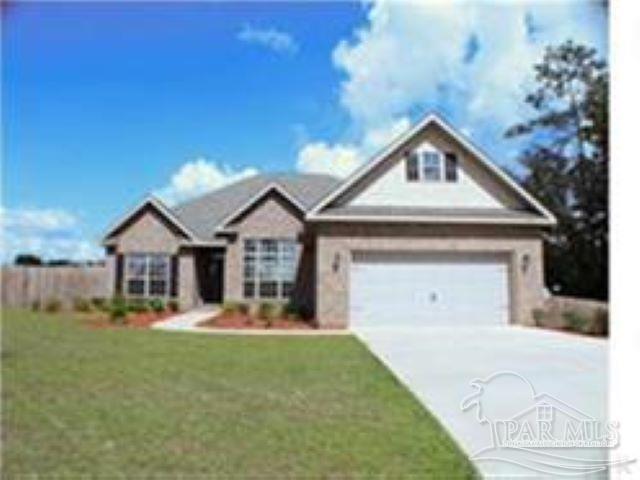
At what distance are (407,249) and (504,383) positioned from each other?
8.84m

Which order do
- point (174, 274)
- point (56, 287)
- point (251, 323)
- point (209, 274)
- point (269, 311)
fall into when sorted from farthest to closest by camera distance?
point (209, 274) < point (56, 287) < point (174, 274) < point (269, 311) < point (251, 323)

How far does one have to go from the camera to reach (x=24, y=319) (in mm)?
18516

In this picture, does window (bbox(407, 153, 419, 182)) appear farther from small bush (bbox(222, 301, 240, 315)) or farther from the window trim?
small bush (bbox(222, 301, 240, 315))

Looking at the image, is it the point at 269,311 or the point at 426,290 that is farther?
the point at 269,311

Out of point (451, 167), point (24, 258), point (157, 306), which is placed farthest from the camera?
point (157, 306)

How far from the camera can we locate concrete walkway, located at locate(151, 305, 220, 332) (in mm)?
16922

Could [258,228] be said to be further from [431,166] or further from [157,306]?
[431,166]

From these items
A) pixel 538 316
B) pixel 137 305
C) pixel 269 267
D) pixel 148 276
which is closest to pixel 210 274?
pixel 148 276

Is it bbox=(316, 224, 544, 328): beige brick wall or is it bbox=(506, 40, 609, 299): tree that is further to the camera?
bbox=(506, 40, 609, 299): tree

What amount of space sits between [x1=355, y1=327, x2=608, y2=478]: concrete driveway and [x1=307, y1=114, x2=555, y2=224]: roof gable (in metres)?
3.88

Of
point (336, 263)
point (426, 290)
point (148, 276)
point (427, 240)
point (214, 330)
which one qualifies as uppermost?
point (427, 240)

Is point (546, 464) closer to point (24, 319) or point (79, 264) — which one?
point (24, 319)

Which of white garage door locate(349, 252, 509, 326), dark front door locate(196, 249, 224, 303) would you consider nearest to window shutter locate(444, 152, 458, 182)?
white garage door locate(349, 252, 509, 326)

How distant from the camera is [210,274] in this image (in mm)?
24703
